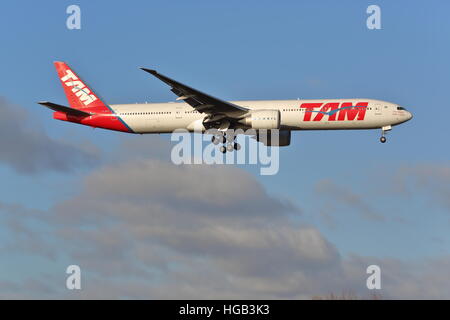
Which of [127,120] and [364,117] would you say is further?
[127,120]

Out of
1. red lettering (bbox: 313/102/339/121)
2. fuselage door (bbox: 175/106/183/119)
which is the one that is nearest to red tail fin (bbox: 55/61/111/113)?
fuselage door (bbox: 175/106/183/119)

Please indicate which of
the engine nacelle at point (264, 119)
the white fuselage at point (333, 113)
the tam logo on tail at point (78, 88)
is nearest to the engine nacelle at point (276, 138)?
the white fuselage at point (333, 113)

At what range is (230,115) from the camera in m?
53.4

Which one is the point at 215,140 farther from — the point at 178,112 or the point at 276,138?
the point at 276,138

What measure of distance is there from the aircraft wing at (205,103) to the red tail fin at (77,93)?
23.6 ft

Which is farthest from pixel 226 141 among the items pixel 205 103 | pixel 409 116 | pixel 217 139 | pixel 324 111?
pixel 409 116

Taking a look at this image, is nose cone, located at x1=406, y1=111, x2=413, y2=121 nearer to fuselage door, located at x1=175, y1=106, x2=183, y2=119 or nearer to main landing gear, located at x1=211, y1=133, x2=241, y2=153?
main landing gear, located at x1=211, y1=133, x2=241, y2=153
